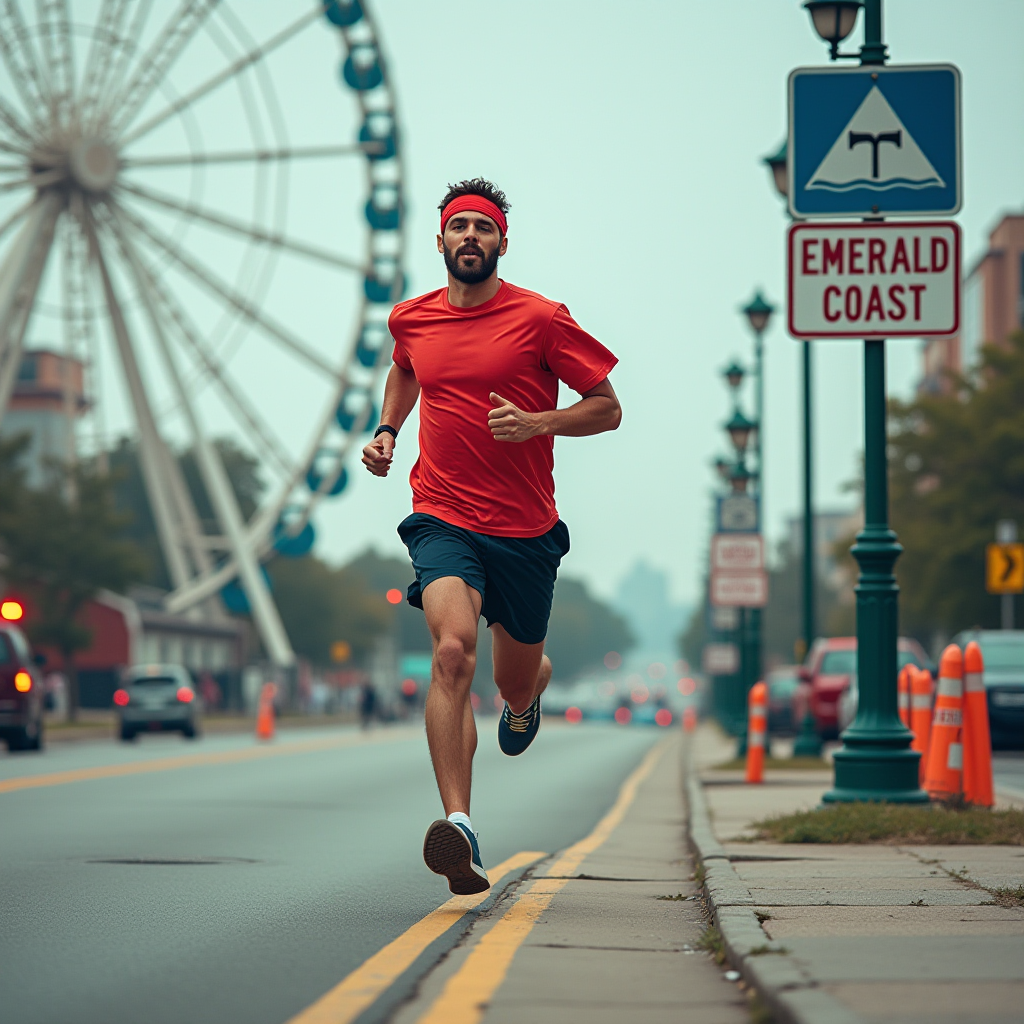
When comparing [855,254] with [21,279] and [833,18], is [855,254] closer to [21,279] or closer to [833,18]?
[833,18]

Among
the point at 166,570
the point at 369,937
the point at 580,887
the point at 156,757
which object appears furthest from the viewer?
the point at 166,570

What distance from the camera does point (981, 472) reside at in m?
48.1

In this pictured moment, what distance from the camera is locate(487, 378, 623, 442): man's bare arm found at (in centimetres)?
648

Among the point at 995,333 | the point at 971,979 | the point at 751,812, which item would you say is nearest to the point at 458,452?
the point at 971,979

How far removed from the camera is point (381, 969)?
546 cm

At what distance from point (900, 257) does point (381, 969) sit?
5.67m

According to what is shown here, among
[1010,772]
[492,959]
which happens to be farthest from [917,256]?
[1010,772]

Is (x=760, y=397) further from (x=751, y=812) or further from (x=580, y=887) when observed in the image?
(x=580, y=887)

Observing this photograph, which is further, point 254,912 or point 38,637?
point 38,637

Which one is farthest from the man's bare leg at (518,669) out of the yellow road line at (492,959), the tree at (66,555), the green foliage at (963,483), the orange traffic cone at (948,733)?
the green foliage at (963,483)

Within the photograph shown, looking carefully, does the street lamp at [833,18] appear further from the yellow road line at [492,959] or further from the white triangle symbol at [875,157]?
the yellow road line at [492,959]

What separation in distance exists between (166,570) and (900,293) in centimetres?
8417

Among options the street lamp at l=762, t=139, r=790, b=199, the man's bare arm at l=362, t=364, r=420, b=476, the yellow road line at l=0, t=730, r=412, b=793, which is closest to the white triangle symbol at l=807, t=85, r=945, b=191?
the man's bare arm at l=362, t=364, r=420, b=476

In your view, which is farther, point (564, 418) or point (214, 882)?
point (214, 882)
